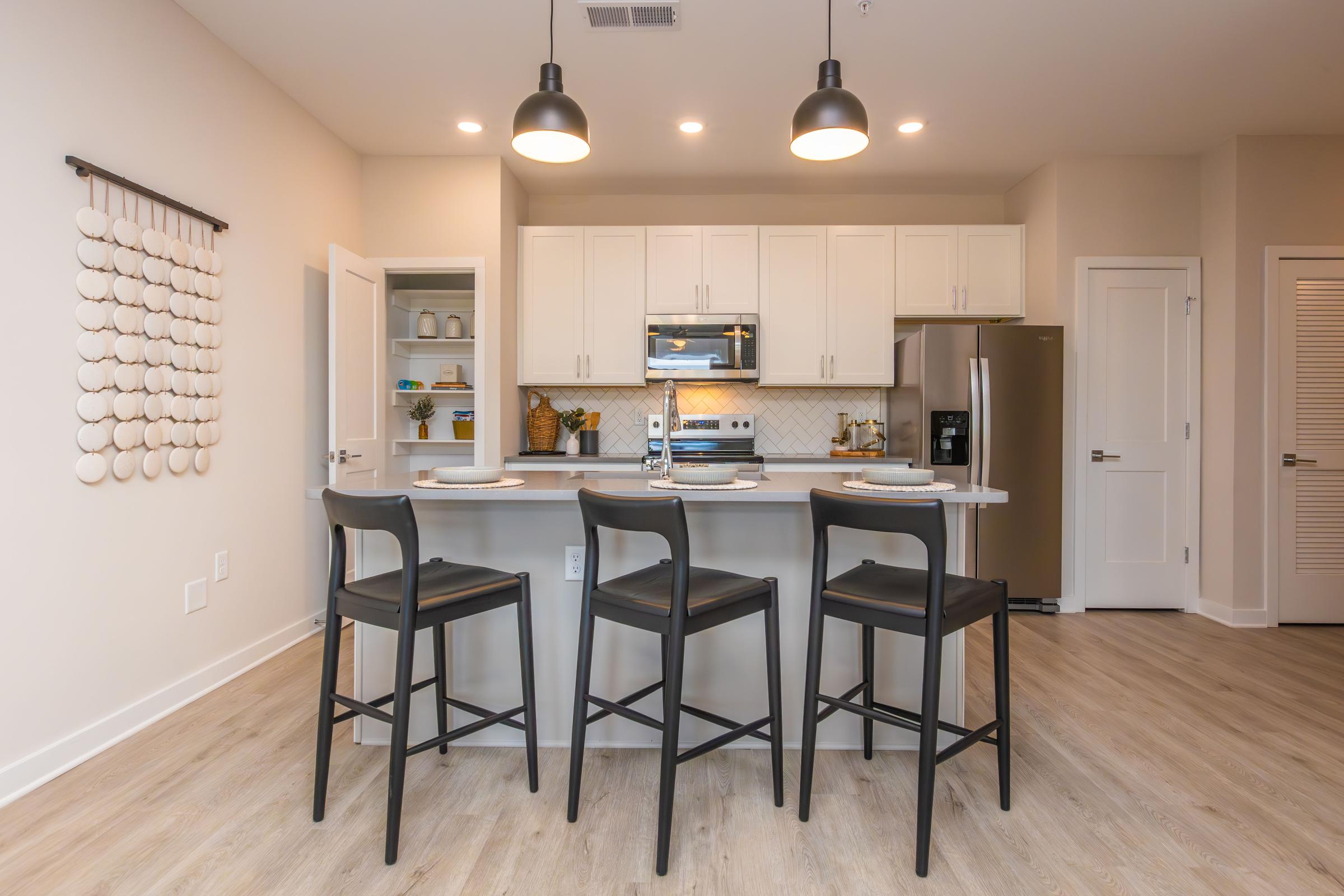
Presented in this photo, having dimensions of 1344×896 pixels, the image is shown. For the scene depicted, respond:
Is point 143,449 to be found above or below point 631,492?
above

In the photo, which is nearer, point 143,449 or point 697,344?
point 143,449

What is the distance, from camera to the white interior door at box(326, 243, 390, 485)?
325cm

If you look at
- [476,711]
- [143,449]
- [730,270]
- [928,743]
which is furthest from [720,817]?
[730,270]

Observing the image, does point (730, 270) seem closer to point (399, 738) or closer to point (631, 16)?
point (631, 16)

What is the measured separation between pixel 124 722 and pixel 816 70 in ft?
12.3

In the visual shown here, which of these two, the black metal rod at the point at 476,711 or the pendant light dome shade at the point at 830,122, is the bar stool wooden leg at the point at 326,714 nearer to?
the black metal rod at the point at 476,711

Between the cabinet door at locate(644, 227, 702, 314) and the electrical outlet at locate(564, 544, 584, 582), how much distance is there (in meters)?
2.42

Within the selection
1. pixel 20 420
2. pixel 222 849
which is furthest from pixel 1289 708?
pixel 20 420

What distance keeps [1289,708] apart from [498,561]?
3.01 m

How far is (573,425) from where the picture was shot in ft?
14.6

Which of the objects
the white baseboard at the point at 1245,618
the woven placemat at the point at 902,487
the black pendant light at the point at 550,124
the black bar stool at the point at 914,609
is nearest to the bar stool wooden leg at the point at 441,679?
the black bar stool at the point at 914,609

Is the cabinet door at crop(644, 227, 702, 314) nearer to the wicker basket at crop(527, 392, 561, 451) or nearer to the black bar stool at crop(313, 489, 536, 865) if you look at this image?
the wicker basket at crop(527, 392, 561, 451)

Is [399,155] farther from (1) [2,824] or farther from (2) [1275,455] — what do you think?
(2) [1275,455]

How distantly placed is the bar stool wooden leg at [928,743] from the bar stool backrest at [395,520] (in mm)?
1223
